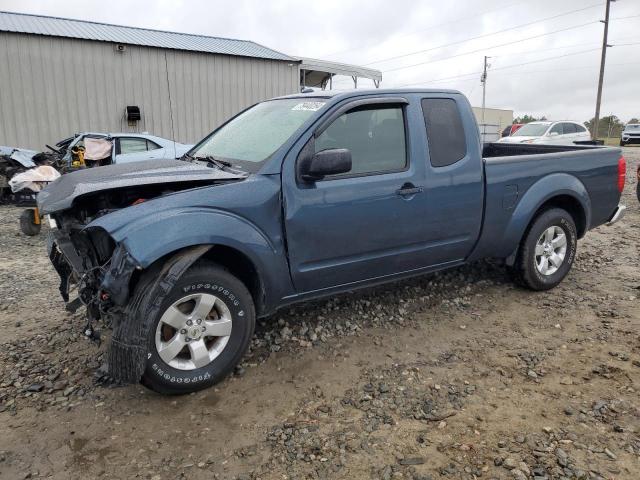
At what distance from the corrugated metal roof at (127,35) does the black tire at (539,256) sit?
46.4 feet

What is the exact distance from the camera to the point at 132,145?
10.2 m

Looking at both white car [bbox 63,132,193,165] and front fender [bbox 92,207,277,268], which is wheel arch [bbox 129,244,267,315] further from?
white car [bbox 63,132,193,165]

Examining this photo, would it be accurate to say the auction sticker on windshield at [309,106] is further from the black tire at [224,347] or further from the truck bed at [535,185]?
the truck bed at [535,185]

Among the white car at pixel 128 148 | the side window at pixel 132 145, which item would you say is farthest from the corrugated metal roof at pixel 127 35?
the side window at pixel 132 145

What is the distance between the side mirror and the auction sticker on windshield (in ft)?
1.65

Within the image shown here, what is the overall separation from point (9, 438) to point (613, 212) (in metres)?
5.48

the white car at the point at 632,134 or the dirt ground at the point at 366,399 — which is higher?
the white car at the point at 632,134

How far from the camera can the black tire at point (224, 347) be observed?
9.38 feet

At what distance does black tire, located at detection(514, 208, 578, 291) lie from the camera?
458 centimetres

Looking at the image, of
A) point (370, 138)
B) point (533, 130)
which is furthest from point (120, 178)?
point (533, 130)

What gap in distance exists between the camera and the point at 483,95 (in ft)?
170

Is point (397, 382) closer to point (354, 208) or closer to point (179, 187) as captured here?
point (354, 208)

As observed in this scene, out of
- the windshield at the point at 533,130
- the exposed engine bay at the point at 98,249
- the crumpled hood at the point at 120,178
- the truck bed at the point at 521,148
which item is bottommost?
the exposed engine bay at the point at 98,249

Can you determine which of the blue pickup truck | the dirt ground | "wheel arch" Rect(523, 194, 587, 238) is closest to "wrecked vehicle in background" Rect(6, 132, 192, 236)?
the dirt ground
